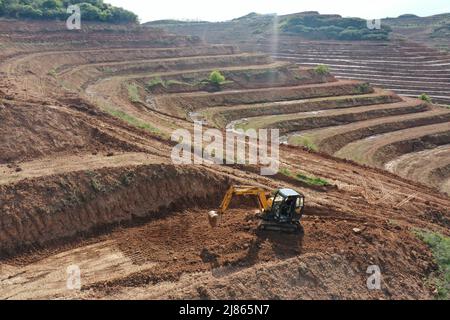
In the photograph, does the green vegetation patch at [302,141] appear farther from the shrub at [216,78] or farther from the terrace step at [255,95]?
the shrub at [216,78]

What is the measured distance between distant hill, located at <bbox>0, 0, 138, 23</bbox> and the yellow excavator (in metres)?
49.9

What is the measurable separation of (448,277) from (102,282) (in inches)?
485

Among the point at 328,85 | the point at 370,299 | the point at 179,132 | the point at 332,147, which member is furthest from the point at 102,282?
the point at 328,85

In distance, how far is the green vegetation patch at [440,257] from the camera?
14.7 meters

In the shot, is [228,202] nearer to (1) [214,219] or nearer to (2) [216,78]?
(1) [214,219]

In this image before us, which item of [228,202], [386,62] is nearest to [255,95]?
[228,202]

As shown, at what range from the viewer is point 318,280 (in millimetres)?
14391

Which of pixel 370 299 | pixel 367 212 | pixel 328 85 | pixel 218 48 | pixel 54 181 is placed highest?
pixel 218 48

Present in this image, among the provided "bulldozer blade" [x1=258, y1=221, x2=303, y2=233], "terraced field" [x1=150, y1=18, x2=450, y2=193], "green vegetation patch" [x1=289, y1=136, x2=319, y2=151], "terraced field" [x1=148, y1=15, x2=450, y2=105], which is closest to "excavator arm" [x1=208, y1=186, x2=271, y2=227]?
"bulldozer blade" [x1=258, y1=221, x2=303, y2=233]

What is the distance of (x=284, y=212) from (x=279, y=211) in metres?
0.21

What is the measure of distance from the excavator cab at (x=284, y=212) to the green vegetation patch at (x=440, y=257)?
5.31 meters

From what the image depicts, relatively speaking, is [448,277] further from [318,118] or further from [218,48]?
[218,48]

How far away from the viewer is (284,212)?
1585 centimetres

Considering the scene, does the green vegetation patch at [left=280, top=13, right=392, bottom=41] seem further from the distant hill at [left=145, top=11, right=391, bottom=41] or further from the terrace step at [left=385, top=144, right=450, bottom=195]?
the terrace step at [left=385, top=144, right=450, bottom=195]
